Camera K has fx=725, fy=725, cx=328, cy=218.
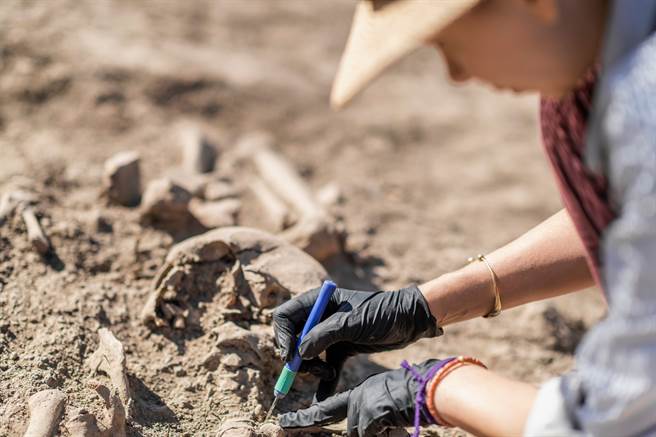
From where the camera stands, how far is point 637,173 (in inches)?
51.6

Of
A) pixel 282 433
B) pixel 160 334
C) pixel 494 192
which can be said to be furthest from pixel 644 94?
pixel 494 192

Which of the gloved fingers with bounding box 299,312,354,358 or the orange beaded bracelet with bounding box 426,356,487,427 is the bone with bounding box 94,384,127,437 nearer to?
the gloved fingers with bounding box 299,312,354,358

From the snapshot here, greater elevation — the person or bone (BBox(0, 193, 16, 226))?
the person

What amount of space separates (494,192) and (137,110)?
2.10 meters

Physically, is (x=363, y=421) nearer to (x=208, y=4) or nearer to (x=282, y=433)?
(x=282, y=433)

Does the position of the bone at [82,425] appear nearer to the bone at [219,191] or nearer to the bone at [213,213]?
the bone at [213,213]

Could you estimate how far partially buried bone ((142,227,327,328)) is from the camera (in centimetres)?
250

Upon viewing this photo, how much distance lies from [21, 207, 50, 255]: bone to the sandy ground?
0.04 metres

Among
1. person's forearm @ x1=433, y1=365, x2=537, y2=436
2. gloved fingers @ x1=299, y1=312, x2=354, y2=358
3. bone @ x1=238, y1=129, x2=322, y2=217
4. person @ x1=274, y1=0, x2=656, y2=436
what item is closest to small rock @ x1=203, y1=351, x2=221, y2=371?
gloved fingers @ x1=299, y1=312, x2=354, y2=358

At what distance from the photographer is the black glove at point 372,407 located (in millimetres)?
1926

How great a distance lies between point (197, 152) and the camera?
148 inches

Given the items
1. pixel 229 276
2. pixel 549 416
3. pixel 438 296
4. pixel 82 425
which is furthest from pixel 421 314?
pixel 82 425

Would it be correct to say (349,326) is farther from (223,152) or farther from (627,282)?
(223,152)

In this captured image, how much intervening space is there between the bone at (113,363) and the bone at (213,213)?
850 millimetres
